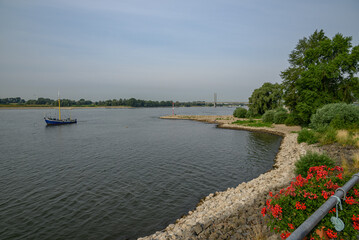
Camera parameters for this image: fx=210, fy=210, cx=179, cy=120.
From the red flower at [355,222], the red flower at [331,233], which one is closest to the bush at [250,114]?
the red flower at [355,222]

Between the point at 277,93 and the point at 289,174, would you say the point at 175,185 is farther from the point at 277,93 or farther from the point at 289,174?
the point at 277,93

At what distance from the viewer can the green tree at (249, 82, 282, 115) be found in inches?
2408

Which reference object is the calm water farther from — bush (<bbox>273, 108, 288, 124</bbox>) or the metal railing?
bush (<bbox>273, 108, 288, 124</bbox>)

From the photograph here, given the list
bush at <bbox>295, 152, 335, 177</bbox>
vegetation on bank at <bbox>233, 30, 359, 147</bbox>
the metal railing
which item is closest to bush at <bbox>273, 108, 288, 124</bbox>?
vegetation on bank at <bbox>233, 30, 359, 147</bbox>

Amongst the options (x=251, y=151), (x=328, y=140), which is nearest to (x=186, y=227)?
(x=328, y=140)

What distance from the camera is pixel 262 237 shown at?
18.7ft

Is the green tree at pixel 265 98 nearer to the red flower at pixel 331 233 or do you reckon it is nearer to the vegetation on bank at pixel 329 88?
the vegetation on bank at pixel 329 88

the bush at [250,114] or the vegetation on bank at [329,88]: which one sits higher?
the vegetation on bank at [329,88]

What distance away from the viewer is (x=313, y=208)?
5.07 m

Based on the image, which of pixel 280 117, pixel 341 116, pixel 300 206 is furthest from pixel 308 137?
pixel 280 117

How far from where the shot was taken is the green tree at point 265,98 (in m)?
61.2

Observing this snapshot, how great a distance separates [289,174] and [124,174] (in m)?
12.3

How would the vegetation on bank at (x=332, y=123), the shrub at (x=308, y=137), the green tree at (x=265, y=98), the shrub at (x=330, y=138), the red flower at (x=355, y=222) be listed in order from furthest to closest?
the green tree at (x=265, y=98), the shrub at (x=308, y=137), the vegetation on bank at (x=332, y=123), the shrub at (x=330, y=138), the red flower at (x=355, y=222)

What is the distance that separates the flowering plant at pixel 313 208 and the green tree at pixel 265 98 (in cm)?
5991
